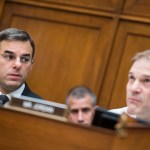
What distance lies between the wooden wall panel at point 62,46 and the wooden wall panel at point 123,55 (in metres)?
0.06

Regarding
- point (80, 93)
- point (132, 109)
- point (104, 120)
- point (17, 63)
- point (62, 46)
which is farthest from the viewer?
point (62, 46)

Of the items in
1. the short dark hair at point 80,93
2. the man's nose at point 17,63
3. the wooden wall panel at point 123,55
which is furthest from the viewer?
the wooden wall panel at point 123,55

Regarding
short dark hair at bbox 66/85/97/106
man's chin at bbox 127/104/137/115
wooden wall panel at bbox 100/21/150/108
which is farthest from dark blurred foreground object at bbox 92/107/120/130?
wooden wall panel at bbox 100/21/150/108

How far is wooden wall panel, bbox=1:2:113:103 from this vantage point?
109 inches

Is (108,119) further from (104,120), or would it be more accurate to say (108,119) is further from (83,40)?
(83,40)

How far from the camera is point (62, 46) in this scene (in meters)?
2.86

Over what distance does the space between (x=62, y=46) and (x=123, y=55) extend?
0.38 metres

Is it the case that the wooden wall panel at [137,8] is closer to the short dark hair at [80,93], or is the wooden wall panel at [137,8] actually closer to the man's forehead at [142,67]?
the man's forehead at [142,67]

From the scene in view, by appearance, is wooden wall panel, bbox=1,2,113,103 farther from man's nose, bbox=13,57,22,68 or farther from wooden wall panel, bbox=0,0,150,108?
man's nose, bbox=13,57,22,68

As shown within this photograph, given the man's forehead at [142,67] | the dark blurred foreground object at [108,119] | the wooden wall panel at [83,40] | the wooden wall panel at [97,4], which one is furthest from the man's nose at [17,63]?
the wooden wall panel at [97,4]

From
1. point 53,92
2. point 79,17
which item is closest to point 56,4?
point 79,17

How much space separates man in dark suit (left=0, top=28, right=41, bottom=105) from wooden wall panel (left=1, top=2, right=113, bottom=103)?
2.71 feet

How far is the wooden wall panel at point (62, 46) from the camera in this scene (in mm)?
2771

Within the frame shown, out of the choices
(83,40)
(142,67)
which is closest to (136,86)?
(142,67)
